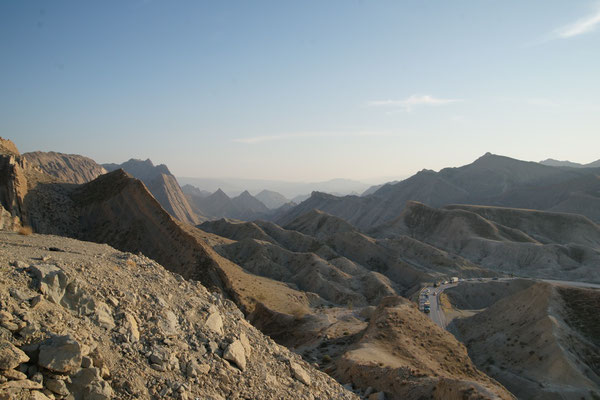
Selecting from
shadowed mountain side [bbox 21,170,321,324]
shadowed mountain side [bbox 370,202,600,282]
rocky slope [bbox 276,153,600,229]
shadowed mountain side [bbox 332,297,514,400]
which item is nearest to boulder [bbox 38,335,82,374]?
shadowed mountain side [bbox 332,297,514,400]

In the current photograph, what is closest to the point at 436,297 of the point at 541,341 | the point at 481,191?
the point at 541,341

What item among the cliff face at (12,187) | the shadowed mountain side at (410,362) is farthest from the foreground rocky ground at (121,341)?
the cliff face at (12,187)

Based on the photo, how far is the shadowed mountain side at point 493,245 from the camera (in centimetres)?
7250

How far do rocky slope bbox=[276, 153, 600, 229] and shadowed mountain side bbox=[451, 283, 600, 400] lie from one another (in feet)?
304

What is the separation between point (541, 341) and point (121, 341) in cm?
3690

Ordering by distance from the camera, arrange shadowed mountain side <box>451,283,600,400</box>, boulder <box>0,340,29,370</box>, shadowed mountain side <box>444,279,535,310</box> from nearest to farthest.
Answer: boulder <box>0,340,29,370</box>
shadowed mountain side <box>451,283,600,400</box>
shadowed mountain side <box>444,279,535,310</box>

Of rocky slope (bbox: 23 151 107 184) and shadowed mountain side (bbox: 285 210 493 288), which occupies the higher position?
rocky slope (bbox: 23 151 107 184)

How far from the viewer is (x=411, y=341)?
25219 mm

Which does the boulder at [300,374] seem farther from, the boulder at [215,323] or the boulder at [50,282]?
the boulder at [50,282]

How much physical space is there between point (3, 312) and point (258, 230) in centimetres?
8618

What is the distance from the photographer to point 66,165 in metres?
153

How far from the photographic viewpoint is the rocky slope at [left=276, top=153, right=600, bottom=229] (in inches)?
5123

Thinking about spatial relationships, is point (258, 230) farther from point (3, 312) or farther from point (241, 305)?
point (3, 312)

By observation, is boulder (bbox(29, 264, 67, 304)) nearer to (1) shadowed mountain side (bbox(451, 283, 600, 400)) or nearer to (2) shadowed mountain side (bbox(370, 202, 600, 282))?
(1) shadowed mountain side (bbox(451, 283, 600, 400))
